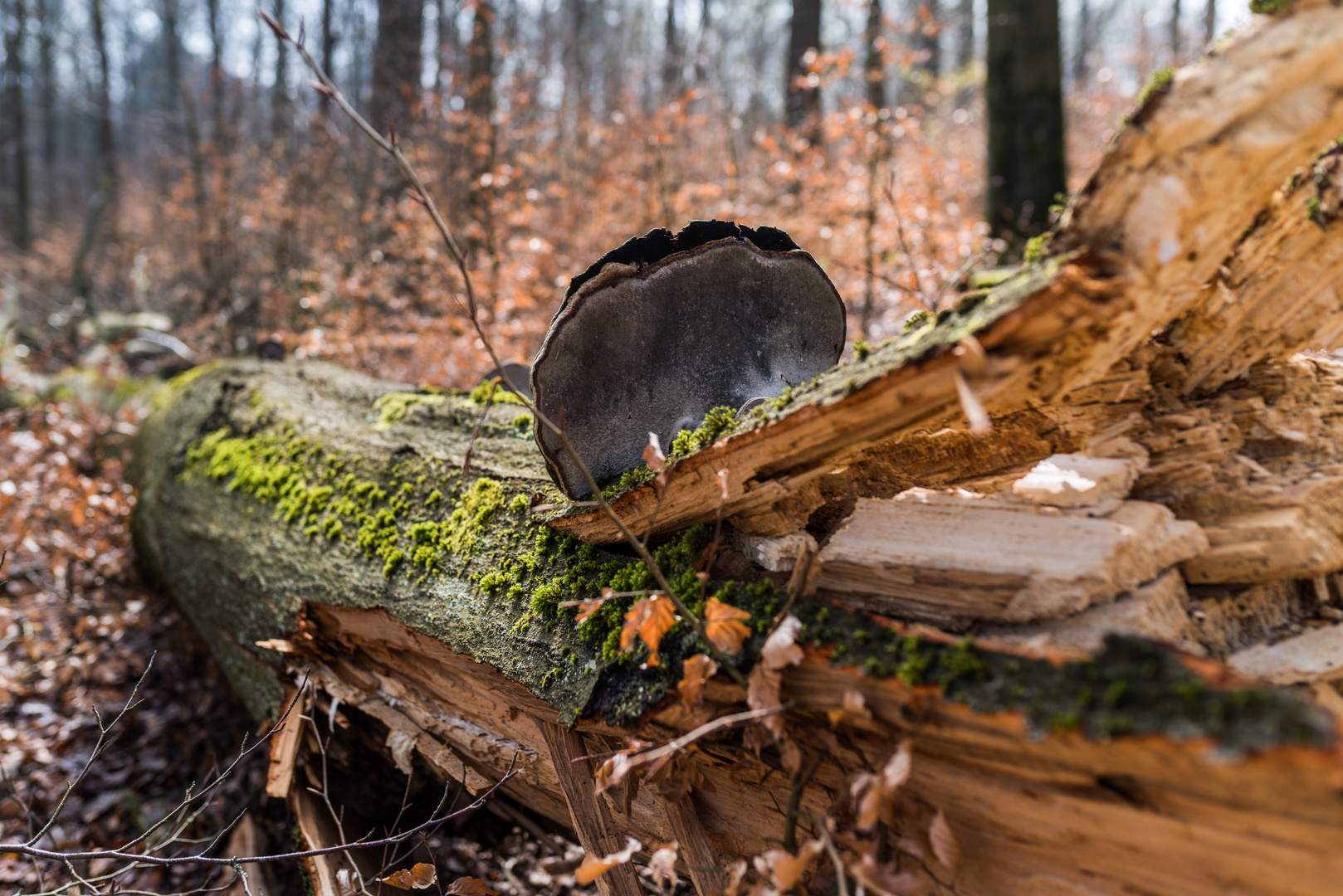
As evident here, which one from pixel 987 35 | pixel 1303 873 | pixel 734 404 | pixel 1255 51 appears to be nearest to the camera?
pixel 1303 873

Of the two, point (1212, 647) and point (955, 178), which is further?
point (955, 178)

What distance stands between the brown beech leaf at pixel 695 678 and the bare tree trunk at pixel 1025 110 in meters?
5.51

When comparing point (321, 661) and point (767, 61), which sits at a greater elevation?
point (767, 61)

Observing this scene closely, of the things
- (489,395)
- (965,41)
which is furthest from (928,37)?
(489,395)

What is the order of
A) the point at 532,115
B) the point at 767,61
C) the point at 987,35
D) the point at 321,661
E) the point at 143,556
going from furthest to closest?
the point at 767,61 < the point at 532,115 < the point at 987,35 < the point at 143,556 < the point at 321,661

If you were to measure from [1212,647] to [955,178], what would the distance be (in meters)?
8.90

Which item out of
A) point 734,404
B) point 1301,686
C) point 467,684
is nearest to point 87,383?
point 467,684

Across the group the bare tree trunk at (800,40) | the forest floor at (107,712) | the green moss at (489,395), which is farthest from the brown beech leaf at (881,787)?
the bare tree trunk at (800,40)

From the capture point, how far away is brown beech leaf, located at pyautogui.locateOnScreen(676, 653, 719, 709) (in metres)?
1.49

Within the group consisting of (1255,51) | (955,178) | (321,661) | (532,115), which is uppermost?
(532,115)

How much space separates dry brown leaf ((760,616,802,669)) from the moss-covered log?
38mm

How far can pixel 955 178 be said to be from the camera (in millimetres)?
8992

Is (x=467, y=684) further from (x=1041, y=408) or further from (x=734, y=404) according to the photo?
(x=1041, y=408)

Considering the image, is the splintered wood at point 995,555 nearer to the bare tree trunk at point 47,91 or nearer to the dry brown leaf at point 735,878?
the dry brown leaf at point 735,878
